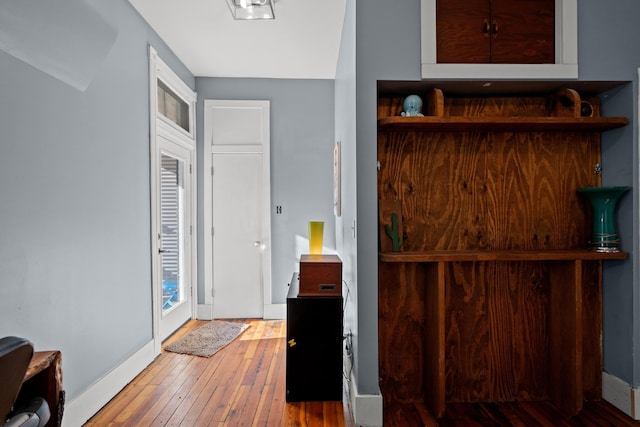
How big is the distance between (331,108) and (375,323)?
2911mm

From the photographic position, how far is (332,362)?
8.45ft

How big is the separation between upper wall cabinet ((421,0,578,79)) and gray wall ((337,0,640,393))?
8 cm

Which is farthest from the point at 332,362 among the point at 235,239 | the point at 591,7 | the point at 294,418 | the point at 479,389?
the point at 591,7

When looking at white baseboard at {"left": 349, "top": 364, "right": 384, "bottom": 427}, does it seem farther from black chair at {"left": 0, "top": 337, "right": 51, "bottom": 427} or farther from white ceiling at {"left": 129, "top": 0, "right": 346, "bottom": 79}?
white ceiling at {"left": 129, "top": 0, "right": 346, "bottom": 79}

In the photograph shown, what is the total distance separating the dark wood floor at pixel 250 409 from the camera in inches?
89.7

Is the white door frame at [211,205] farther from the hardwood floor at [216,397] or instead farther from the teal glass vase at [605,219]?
the teal glass vase at [605,219]

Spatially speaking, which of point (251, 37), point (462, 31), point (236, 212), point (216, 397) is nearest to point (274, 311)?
point (236, 212)

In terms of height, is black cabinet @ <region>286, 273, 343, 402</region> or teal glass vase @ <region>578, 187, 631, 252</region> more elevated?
teal glass vase @ <region>578, 187, 631, 252</region>

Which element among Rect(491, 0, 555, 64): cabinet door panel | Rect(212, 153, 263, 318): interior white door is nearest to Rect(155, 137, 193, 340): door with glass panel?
Rect(212, 153, 263, 318): interior white door

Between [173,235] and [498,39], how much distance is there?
128 inches

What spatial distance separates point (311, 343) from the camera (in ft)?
8.43

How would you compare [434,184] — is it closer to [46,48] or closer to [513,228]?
[513,228]

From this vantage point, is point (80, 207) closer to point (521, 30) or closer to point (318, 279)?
point (318, 279)

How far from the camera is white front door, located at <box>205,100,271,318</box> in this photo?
4.46 meters
